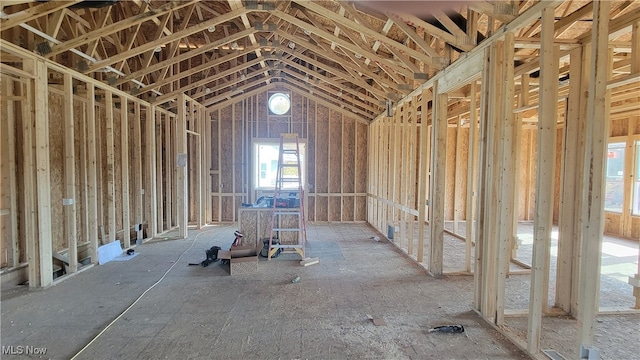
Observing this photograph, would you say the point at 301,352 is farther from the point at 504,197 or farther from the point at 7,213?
the point at 7,213

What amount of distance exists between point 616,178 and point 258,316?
939cm

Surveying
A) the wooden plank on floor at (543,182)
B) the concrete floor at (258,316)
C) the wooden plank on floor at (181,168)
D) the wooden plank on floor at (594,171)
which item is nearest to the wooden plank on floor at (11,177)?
the concrete floor at (258,316)

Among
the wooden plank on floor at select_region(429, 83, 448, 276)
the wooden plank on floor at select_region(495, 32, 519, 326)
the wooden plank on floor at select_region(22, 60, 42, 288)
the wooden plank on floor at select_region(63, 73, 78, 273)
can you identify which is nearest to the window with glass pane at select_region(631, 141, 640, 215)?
the wooden plank on floor at select_region(429, 83, 448, 276)

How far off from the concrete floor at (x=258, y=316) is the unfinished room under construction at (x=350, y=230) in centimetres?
3

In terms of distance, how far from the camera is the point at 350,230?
8391 mm

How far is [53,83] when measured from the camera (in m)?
5.14

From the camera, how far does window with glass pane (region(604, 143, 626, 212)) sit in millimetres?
7703

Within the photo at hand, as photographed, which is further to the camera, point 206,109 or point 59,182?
point 206,109

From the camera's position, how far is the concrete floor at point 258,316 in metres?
2.75

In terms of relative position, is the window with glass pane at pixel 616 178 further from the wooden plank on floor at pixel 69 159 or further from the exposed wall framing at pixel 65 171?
the wooden plank on floor at pixel 69 159

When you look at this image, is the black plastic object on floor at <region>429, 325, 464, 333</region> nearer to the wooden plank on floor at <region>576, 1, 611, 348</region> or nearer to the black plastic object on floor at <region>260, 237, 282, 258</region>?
the wooden plank on floor at <region>576, 1, 611, 348</region>

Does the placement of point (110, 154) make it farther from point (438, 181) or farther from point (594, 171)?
point (594, 171)

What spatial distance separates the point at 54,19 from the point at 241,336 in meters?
4.79

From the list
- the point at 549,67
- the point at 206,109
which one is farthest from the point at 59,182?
the point at 549,67
